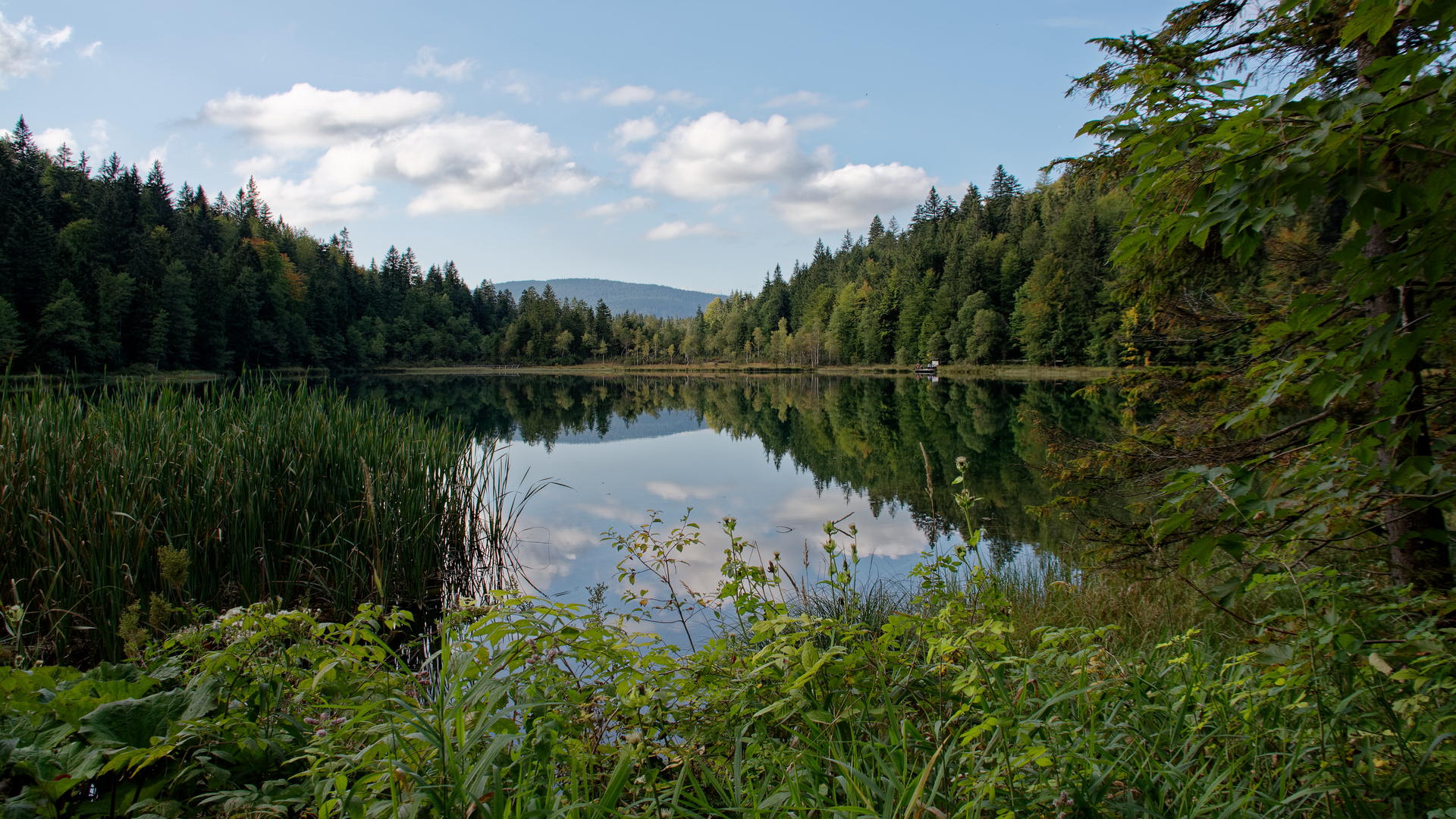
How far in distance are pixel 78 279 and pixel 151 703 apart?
49.8 metres

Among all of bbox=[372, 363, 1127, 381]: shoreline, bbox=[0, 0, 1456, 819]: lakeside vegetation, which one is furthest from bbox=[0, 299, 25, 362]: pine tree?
bbox=[372, 363, 1127, 381]: shoreline

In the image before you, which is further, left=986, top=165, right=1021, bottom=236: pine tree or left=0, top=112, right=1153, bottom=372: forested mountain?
left=986, top=165, right=1021, bottom=236: pine tree

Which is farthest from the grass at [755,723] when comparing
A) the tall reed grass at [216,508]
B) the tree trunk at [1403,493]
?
the tall reed grass at [216,508]

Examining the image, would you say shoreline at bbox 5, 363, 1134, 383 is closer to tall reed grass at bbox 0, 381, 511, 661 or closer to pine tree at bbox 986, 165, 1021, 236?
pine tree at bbox 986, 165, 1021, 236

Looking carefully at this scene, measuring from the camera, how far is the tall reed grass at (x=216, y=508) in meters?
4.98

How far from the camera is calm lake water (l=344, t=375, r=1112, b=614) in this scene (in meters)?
8.98

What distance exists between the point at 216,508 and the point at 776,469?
12.0 m

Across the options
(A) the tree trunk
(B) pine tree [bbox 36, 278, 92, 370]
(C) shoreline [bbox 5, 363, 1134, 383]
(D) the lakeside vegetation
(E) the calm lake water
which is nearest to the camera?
(D) the lakeside vegetation

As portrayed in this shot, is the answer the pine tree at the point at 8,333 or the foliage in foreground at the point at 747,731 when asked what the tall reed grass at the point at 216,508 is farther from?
the pine tree at the point at 8,333

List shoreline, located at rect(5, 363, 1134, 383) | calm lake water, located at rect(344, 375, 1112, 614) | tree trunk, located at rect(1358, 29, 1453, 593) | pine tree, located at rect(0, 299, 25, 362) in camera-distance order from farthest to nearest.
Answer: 1. shoreline, located at rect(5, 363, 1134, 383)
2. pine tree, located at rect(0, 299, 25, 362)
3. calm lake water, located at rect(344, 375, 1112, 614)
4. tree trunk, located at rect(1358, 29, 1453, 593)

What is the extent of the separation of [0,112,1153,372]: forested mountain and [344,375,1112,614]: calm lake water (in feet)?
14.5

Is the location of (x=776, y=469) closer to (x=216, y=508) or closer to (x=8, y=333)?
(x=216, y=508)

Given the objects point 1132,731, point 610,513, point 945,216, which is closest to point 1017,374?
point 945,216

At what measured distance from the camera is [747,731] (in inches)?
95.5
